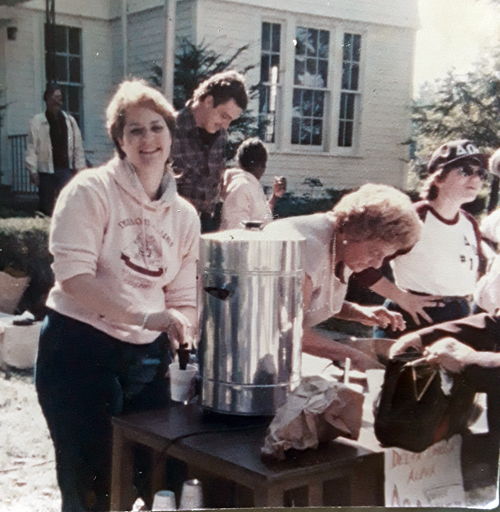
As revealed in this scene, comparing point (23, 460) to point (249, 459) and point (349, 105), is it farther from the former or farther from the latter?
point (349, 105)

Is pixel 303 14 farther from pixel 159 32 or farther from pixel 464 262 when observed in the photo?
pixel 464 262

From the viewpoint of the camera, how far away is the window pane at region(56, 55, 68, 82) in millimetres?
1926

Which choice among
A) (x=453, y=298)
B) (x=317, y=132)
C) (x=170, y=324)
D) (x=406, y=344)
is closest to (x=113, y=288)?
(x=170, y=324)

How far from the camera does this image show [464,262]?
7.14ft

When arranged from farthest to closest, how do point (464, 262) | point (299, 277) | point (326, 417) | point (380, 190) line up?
1. point (464, 262)
2. point (380, 190)
3. point (299, 277)
4. point (326, 417)

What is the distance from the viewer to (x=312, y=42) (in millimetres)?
2096

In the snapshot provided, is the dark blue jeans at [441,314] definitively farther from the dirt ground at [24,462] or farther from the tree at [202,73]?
the tree at [202,73]

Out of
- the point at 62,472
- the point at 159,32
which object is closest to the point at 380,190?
the point at 159,32

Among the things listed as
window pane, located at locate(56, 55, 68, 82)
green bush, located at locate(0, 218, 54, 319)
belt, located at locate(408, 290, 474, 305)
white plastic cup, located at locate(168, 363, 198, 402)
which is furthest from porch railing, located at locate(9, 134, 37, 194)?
belt, located at locate(408, 290, 474, 305)

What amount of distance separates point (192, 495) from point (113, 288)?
60 centimetres

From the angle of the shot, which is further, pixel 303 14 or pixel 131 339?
pixel 303 14

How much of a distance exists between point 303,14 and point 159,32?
0.51m

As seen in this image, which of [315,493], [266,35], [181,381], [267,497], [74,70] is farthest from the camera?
[266,35]

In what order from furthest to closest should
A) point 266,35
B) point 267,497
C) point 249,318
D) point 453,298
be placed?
point 453,298, point 266,35, point 249,318, point 267,497
